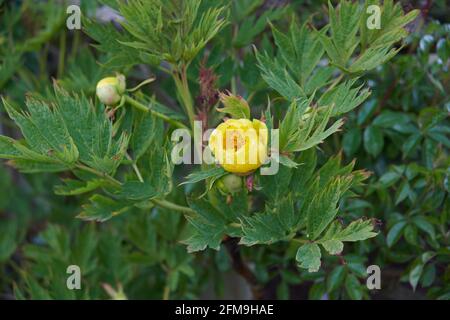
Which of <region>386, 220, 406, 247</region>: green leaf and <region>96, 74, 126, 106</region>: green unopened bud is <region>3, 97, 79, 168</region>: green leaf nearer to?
<region>96, 74, 126, 106</region>: green unopened bud

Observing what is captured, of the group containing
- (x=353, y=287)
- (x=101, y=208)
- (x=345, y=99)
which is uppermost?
(x=345, y=99)

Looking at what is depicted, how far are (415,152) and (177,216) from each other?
43cm

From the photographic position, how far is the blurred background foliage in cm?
100

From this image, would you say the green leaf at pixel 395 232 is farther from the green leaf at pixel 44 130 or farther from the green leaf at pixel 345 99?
the green leaf at pixel 44 130

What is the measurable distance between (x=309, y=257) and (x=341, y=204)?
0.29 metres

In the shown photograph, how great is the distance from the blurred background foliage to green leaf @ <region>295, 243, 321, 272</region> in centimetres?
26

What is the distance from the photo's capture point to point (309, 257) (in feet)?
2.44

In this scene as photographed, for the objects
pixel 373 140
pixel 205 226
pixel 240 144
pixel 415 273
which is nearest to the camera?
pixel 240 144

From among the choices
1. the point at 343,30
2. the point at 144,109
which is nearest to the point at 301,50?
the point at 343,30

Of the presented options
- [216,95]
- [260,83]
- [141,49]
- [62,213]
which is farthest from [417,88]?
[62,213]

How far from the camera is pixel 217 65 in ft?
3.31

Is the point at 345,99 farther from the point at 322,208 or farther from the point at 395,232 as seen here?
the point at 395,232

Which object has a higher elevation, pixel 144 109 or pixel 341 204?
pixel 144 109
